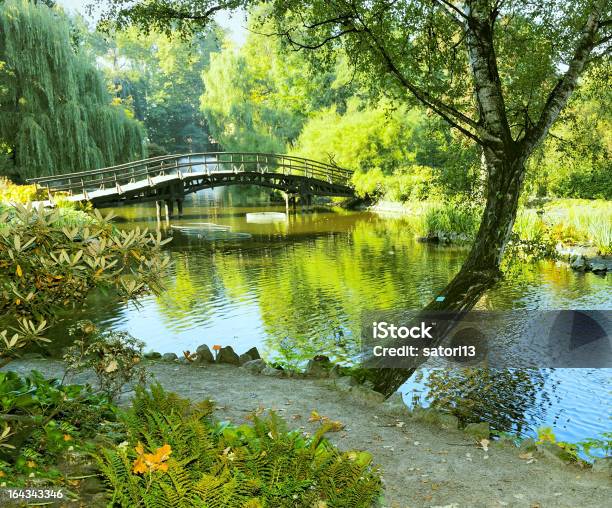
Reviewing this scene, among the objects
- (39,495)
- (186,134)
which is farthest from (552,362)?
(186,134)

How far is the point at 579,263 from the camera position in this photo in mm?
14328

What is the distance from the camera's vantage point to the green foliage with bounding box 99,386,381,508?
3.03m

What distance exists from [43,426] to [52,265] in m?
1.17

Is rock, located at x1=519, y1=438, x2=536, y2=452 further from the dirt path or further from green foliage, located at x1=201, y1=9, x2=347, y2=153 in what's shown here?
green foliage, located at x1=201, y1=9, x2=347, y2=153

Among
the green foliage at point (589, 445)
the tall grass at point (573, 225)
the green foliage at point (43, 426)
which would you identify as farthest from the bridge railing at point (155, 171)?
the green foliage at point (589, 445)

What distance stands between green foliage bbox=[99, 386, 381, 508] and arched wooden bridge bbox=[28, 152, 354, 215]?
20.2 metres

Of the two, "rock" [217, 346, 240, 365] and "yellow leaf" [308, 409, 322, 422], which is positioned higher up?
"rock" [217, 346, 240, 365]

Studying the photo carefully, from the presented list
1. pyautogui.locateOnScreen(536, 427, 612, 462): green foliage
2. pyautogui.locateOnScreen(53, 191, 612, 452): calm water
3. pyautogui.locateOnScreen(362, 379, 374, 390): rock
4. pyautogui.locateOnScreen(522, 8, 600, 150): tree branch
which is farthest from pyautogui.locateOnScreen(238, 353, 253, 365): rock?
pyautogui.locateOnScreen(522, 8, 600, 150): tree branch

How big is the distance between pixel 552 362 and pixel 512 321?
1.98 m

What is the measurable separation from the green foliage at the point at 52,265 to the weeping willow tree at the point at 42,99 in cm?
2207

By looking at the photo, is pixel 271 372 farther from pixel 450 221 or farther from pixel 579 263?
pixel 450 221

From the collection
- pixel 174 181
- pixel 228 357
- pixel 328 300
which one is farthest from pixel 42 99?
pixel 228 357

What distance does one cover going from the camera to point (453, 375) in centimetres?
765

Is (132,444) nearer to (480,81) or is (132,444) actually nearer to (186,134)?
(480,81)
